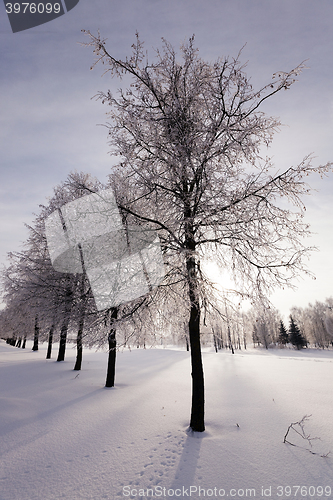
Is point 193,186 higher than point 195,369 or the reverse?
higher

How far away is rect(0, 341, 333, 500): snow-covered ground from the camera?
3.24m

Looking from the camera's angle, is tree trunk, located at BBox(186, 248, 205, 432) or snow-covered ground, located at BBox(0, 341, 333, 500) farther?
tree trunk, located at BBox(186, 248, 205, 432)

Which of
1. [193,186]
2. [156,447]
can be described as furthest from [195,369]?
[193,186]

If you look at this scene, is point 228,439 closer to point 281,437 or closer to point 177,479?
point 281,437

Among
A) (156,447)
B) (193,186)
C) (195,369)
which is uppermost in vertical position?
(193,186)

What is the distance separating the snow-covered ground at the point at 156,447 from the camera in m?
3.24

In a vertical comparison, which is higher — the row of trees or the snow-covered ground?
the row of trees

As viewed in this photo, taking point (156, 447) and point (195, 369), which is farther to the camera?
point (195, 369)

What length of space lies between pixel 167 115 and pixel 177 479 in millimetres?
6832

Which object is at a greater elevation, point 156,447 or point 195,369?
point 195,369

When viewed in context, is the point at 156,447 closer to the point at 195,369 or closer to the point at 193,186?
the point at 195,369

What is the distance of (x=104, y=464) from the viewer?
3.81 m

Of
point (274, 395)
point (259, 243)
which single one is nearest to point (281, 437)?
point (274, 395)

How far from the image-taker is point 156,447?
4.31m
